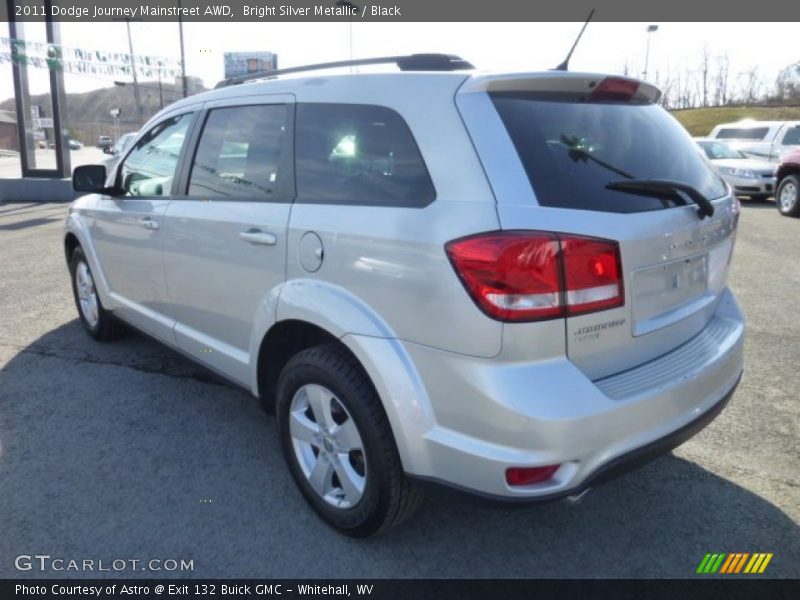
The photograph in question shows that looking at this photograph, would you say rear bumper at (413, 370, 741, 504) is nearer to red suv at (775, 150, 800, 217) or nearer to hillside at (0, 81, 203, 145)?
red suv at (775, 150, 800, 217)

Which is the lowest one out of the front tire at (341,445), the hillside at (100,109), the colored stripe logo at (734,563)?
the colored stripe logo at (734,563)

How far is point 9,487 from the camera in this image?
3.00 metres

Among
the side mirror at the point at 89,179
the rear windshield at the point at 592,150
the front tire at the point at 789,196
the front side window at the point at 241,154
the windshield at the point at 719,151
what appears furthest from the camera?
the windshield at the point at 719,151

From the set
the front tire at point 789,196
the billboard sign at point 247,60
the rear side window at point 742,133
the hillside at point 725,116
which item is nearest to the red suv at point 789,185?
the front tire at point 789,196

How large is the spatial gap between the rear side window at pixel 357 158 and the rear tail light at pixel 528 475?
940mm

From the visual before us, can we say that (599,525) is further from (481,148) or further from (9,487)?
(9,487)

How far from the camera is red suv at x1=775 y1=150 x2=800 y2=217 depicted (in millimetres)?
11961

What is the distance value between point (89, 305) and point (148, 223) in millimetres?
1691

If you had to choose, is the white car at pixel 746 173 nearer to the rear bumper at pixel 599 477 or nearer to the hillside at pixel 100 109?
the rear bumper at pixel 599 477

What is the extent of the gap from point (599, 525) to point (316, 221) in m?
1.73

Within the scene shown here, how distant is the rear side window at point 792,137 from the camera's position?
16.1 m

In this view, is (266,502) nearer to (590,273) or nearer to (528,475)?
(528,475)

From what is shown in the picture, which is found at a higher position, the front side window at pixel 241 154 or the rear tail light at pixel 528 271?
the front side window at pixel 241 154

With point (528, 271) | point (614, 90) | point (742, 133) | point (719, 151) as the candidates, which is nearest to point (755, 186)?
point (719, 151)
